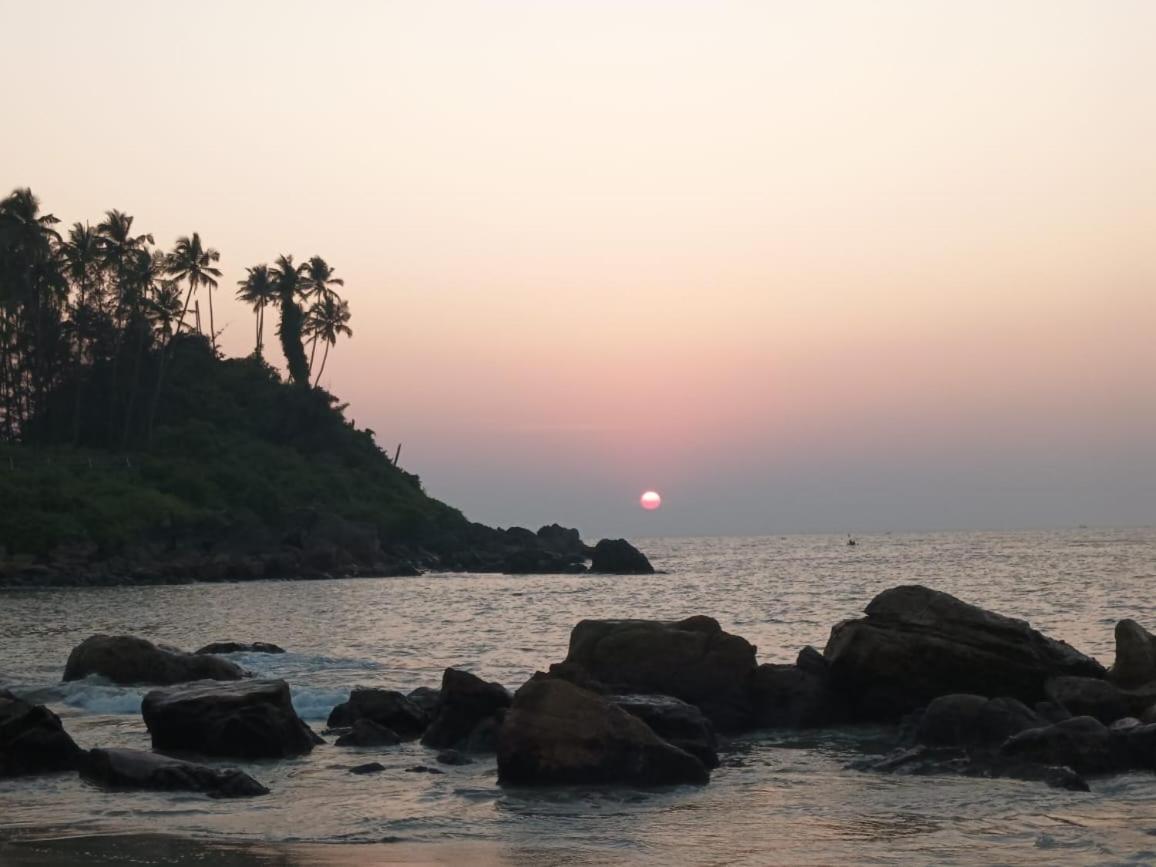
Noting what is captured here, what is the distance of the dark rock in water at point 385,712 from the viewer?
62.3ft

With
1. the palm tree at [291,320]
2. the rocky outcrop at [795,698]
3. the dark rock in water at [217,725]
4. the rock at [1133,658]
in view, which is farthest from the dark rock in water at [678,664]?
the palm tree at [291,320]

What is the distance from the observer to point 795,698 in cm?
1950

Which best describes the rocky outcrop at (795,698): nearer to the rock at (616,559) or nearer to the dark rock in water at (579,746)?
the dark rock in water at (579,746)

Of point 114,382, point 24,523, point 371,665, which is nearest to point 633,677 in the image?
point 371,665

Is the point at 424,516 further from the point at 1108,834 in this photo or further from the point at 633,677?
the point at 1108,834

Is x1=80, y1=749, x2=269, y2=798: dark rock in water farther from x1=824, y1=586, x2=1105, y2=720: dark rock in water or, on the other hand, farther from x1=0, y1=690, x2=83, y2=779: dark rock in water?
x1=824, y1=586, x2=1105, y2=720: dark rock in water

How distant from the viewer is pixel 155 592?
61.8 meters

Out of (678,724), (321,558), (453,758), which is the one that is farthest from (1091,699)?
(321,558)

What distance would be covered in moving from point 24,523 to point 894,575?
181 ft

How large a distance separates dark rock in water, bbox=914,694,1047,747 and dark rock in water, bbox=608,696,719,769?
294cm

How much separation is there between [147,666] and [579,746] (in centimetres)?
1257

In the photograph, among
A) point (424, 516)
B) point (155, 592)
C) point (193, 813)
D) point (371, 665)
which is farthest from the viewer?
point (424, 516)

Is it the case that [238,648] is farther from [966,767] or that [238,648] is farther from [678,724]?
[966,767]

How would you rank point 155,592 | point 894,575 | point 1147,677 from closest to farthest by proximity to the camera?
point 1147,677 → point 155,592 → point 894,575
